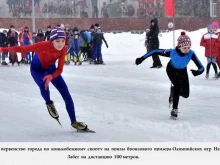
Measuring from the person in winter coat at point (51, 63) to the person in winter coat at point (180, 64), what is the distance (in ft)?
5.56

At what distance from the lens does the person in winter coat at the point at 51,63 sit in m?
6.90

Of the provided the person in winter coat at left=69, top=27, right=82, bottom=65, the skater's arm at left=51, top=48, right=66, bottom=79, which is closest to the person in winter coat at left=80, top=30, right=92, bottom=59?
the person in winter coat at left=69, top=27, right=82, bottom=65

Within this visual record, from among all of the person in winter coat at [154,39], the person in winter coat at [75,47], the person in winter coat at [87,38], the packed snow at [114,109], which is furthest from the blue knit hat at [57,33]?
the person in winter coat at [87,38]

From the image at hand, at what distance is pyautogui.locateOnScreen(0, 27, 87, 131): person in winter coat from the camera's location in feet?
22.6

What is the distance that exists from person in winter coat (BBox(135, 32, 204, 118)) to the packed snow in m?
0.46

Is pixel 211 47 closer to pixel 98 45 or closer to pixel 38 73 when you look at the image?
pixel 98 45

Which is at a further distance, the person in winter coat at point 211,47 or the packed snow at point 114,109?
the person in winter coat at point 211,47

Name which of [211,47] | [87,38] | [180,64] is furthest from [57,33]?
[87,38]

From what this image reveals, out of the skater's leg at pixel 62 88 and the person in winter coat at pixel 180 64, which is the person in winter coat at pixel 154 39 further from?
the skater's leg at pixel 62 88

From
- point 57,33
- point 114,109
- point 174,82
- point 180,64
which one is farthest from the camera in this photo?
point 114,109

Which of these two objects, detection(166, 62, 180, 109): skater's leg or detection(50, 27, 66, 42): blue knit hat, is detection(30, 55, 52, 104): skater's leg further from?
detection(166, 62, 180, 109): skater's leg

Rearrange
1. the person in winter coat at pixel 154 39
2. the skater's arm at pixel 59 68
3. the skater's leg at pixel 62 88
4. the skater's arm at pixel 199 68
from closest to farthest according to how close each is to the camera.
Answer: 1. the skater's arm at pixel 59 68
2. the skater's leg at pixel 62 88
3. the skater's arm at pixel 199 68
4. the person in winter coat at pixel 154 39

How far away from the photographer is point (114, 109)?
9930mm

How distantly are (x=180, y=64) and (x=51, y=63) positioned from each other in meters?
2.27
